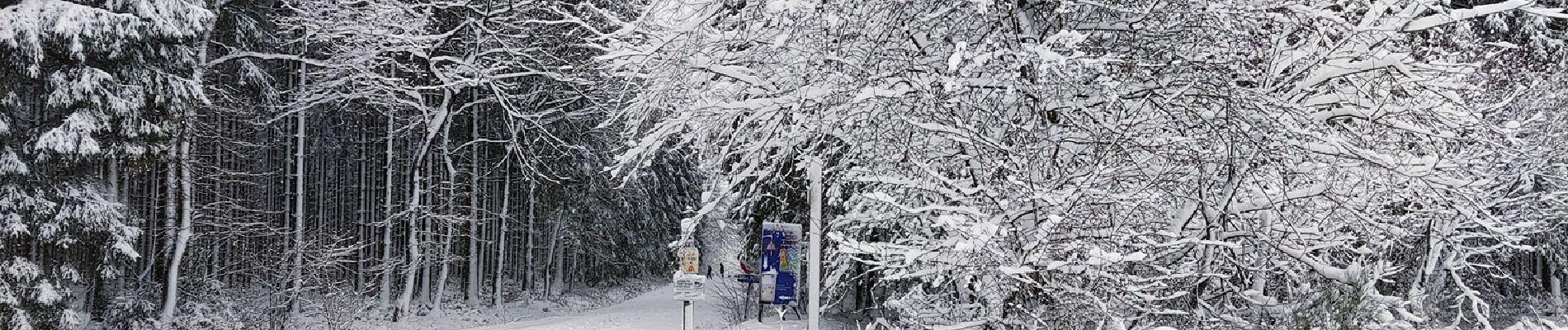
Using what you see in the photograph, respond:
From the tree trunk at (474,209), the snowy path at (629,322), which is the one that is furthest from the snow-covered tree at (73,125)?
the tree trunk at (474,209)

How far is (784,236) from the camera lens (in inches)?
296

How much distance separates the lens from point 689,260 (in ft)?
29.3

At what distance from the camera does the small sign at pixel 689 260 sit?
8805mm

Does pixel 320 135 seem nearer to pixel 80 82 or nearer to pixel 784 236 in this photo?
pixel 80 82

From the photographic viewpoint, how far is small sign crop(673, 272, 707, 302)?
8969 millimetres

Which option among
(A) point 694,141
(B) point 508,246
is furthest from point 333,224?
(A) point 694,141

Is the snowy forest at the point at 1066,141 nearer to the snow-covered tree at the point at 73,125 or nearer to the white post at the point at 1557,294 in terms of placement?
the snow-covered tree at the point at 73,125

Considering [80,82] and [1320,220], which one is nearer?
[1320,220]

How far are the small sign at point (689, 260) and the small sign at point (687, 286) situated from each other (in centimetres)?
5

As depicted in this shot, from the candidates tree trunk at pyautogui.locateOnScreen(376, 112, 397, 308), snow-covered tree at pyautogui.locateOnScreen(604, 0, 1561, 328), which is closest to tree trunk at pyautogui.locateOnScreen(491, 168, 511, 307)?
tree trunk at pyautogui.locateOnScreen(376, 112, 397, 308)

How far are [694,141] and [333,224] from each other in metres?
20.6

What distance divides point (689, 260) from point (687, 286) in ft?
0.87

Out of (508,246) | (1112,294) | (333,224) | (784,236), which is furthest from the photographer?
(508,246)

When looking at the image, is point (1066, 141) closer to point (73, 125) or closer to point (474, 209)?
point (73, 125)
